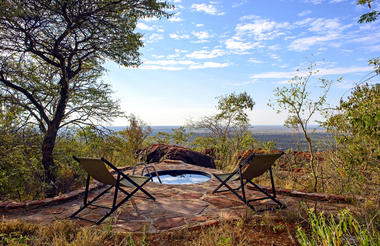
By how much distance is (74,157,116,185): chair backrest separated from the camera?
322cm

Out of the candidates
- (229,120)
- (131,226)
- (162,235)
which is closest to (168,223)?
(162,235)

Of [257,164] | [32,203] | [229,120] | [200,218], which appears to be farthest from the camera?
[229,120]

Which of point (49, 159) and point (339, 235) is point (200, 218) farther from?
point (49, 159)

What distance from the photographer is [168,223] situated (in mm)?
3158

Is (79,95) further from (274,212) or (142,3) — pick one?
(274,212)

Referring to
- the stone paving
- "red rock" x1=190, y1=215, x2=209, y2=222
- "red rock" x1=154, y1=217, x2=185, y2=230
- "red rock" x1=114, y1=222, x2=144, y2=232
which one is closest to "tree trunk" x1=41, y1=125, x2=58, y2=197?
the stone paving

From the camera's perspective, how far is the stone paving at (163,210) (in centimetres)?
316

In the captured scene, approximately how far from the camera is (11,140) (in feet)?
17.7

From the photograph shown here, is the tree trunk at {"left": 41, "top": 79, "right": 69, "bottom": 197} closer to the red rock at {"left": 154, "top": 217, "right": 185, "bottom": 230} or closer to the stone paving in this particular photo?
the stone paving

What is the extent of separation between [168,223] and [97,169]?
1300mm

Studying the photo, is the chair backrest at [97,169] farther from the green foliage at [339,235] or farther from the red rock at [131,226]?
the green foliage at [339,235]

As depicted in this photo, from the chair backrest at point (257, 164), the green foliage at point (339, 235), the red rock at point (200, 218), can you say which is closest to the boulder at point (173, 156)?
the chair backrest at point (257, 164)

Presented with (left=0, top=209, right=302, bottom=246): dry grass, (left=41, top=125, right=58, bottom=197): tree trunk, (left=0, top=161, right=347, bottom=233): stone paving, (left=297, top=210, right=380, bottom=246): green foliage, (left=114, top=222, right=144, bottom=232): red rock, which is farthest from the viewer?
(left=41, top=125, right=58, bottom=197): tree trunk

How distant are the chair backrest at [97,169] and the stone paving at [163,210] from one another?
557mm
